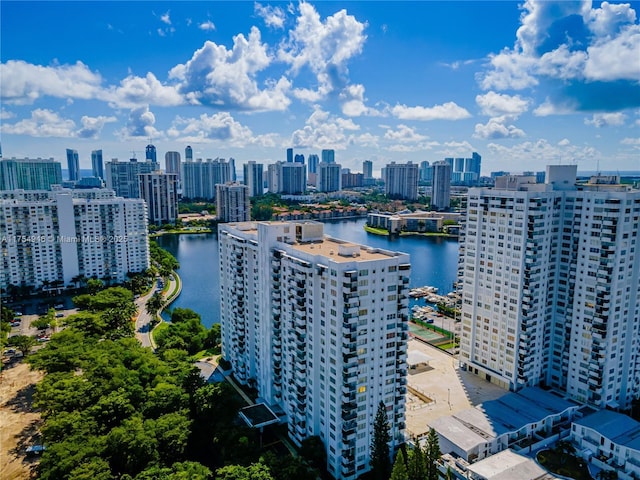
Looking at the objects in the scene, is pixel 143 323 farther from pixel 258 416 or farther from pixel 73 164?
pixel 73 164

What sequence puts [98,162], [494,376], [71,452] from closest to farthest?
[71,452]
[494,376]
[98,162]

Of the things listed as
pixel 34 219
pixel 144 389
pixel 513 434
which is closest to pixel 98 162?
pixel 34 219

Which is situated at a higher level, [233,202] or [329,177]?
[329,177]

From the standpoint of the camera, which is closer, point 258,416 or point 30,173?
point 258,416

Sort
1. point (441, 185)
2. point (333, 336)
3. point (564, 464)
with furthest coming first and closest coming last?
1. point (441, 185)
2. point (564, 464)
3. point (333, 336)

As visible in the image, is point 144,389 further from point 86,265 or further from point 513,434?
point 86,265

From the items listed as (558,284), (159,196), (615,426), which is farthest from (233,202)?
(615,426)

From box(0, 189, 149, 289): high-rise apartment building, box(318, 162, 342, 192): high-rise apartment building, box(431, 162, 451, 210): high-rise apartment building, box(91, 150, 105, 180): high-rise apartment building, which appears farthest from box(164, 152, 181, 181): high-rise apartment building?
box(0, 189, 149, 289): high-rise apartment building
